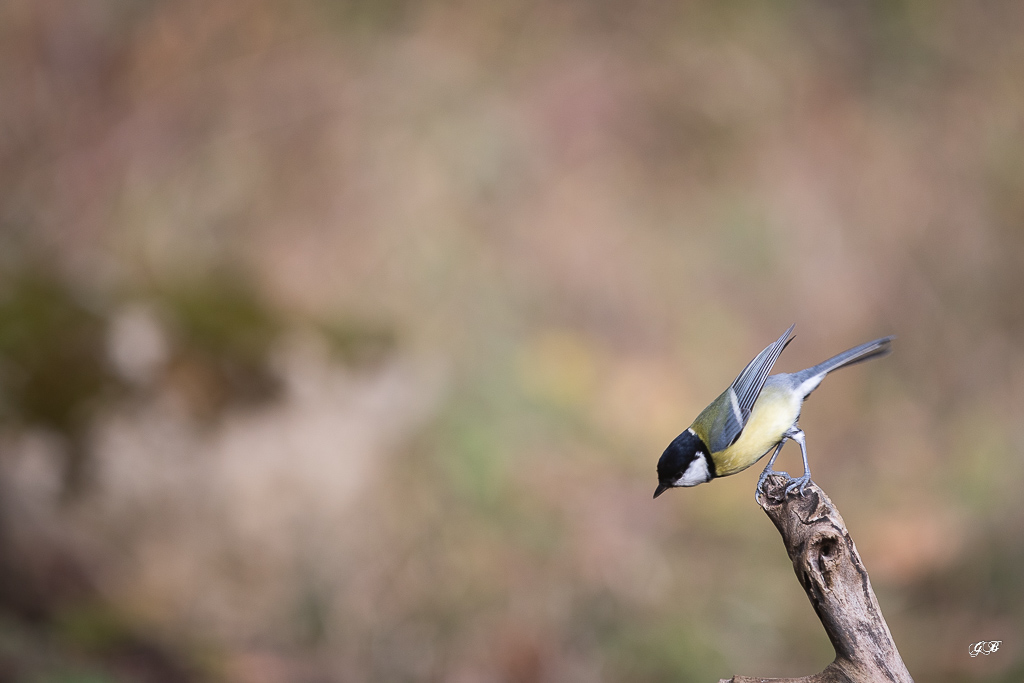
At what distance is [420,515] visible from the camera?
3.62 metres

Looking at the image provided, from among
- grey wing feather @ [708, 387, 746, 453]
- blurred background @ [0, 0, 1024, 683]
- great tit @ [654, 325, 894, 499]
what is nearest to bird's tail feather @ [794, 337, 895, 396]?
great tit @ [654, 325, 894, 499]

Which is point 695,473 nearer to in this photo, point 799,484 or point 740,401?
point 740,401

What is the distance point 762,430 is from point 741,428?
0.05 m

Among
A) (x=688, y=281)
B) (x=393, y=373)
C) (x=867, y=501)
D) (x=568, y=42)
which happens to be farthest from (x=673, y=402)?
(x=568, y=42)

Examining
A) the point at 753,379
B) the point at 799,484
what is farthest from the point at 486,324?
the point at 753,379

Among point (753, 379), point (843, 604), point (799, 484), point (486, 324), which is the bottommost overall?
point (843, 604)

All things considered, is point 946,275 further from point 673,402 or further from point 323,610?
point 323,610

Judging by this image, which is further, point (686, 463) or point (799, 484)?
point (799, 484)

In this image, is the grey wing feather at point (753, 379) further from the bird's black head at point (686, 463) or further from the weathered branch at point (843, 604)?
the weathered branch at point (843, 604)

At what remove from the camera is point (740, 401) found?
1231mm

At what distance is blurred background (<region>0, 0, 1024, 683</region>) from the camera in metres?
3.28

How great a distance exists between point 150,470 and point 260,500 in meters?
0.50

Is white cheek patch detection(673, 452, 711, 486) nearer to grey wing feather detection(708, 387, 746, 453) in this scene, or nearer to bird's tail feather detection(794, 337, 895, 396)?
grey wing feather detection(708, 387, 746, 453)

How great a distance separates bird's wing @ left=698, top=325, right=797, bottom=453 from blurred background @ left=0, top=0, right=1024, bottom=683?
217 cm
